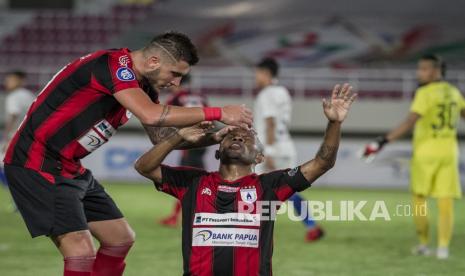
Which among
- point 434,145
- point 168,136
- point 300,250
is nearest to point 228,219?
point 168,136

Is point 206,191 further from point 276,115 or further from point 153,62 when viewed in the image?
point 276,115

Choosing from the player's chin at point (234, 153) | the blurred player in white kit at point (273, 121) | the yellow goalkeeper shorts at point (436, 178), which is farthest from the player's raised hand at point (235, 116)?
the blurred player in white kit at point (273, 121)

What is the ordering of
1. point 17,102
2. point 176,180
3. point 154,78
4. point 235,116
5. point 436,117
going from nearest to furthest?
point 235,116 → point 154,78 → point 176,180 → point 436,117 → point 17,102

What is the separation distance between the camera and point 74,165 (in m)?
5.66

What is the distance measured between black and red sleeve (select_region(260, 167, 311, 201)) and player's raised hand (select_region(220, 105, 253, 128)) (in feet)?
1.85

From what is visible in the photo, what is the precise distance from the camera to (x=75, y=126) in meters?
5.46

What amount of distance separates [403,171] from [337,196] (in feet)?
7.96

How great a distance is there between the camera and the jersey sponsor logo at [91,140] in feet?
18.1

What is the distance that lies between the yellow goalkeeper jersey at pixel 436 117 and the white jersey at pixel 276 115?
6.19 ft

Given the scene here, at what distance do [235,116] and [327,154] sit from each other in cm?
62

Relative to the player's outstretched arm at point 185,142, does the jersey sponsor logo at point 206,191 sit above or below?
below

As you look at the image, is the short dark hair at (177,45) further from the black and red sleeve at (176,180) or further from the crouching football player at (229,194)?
the black and red sleeve at (176,180)

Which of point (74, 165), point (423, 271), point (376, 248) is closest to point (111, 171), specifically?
point (376, 248)

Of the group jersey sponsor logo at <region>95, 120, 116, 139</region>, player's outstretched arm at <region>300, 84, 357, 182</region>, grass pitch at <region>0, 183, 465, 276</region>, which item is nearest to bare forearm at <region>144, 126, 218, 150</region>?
jersey sponsor logo at <region>95, 120, 116, 139</region>
